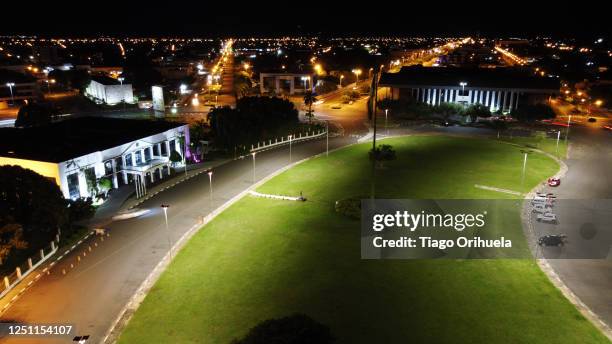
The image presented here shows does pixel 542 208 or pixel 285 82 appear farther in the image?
pixel 285 82

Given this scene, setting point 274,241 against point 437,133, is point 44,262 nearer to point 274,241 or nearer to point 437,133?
point 274,241

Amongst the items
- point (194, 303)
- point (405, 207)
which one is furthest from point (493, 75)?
point (194, 303)

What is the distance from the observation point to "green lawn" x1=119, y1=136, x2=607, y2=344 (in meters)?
20.2

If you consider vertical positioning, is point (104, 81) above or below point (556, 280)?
above

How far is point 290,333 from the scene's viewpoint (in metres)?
14.5

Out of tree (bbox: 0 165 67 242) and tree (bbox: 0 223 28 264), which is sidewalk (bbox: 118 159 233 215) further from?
tree (bbox: 0 223 28 264)

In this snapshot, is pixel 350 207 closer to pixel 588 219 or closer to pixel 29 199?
pixel 588 219

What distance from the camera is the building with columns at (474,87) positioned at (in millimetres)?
82188

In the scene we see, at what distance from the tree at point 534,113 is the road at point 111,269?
2211 inches

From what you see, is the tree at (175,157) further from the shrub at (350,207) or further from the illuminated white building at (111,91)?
the illuminated white building at (111,91)

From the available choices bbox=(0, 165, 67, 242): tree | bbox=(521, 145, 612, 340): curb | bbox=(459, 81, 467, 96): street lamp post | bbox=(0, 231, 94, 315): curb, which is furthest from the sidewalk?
bbox=(459, 81, 467, 96): street lamp post

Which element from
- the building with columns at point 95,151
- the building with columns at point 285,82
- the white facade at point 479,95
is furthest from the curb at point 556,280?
the building with columns at point 285,82

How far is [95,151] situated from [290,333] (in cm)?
3039

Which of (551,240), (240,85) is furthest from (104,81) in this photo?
(551,240)
